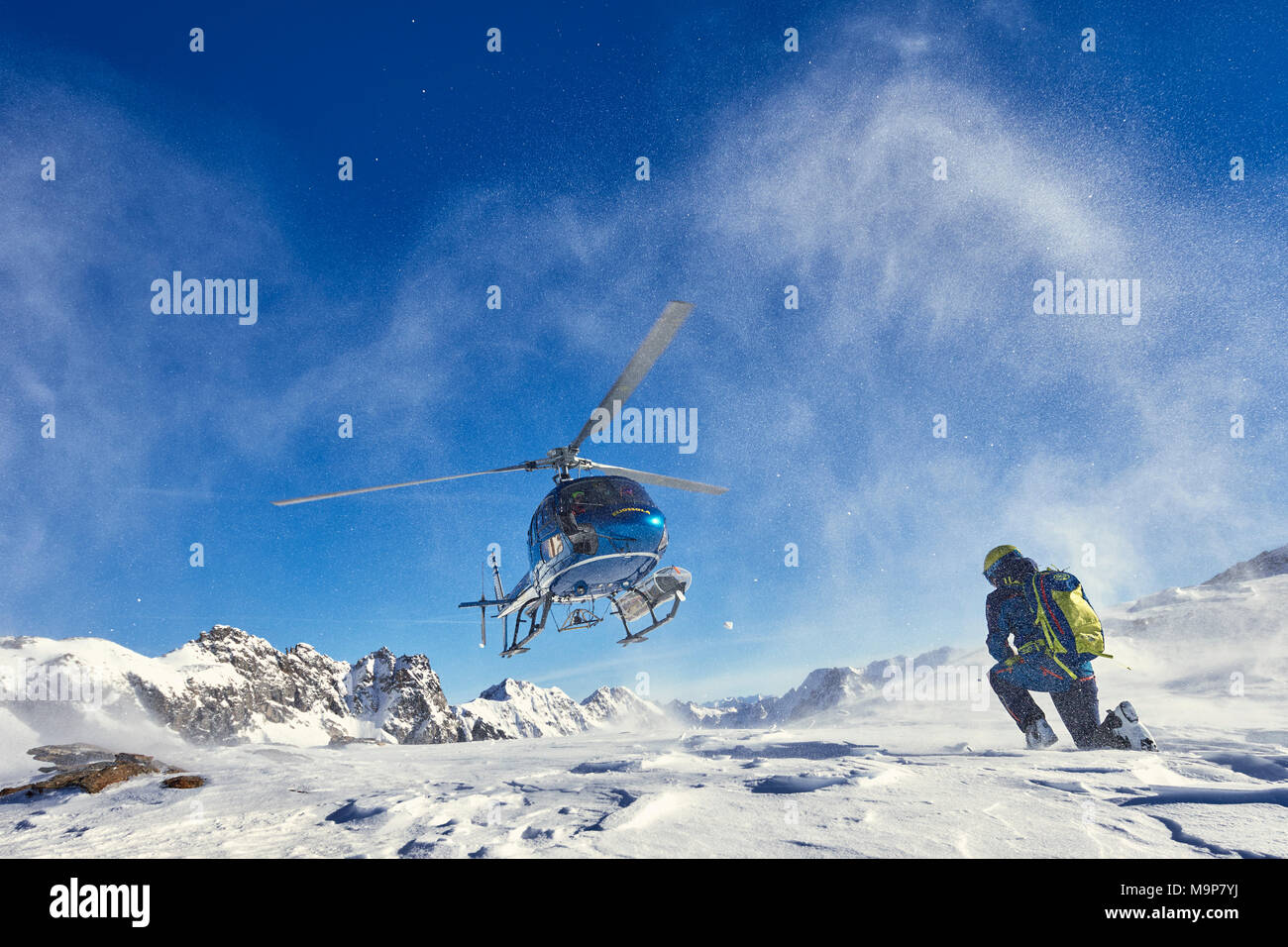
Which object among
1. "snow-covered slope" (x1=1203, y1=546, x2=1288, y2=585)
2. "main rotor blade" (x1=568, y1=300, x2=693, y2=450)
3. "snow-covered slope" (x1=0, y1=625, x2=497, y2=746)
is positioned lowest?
"snow-covered slope" (x1=0, y1=625, x2=497, y2=746)

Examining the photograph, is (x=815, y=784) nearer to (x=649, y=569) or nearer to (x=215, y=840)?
(x=215, y=840)

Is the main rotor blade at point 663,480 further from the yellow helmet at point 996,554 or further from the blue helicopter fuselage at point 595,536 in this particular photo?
the yellow helmet at point 996,554

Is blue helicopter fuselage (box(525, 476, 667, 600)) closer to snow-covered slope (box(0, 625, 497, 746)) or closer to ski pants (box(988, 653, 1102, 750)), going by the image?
ski pants (box(988, 653, 1102, 750))

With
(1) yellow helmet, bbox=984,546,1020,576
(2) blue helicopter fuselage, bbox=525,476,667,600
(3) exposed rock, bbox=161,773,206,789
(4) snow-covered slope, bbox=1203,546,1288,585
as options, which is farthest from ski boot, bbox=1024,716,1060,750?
(4) snow-covered slope, bbox=1203,546,1288,585

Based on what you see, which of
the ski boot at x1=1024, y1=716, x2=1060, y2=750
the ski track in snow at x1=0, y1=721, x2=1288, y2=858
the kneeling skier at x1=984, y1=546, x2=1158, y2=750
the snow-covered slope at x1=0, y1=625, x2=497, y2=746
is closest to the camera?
the ski track in snow at x1=0, y1=721, x2=1288, y2=858

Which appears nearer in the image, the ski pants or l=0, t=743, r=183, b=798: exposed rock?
l=0, t=743, r=183, b=798: exposed rock
